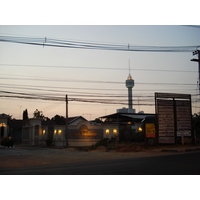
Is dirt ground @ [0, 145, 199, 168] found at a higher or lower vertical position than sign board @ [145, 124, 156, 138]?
lower

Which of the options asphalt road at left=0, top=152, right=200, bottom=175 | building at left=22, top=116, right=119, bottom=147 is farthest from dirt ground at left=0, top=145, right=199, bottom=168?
building at left=22, top=116, right=119, bottom=147

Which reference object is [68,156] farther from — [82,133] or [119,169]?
[82,133]

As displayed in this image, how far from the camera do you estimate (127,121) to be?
208 feet

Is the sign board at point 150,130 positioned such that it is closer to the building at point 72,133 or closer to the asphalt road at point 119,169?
the building at point 72,133

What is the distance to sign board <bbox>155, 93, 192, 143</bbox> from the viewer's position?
93.9ft

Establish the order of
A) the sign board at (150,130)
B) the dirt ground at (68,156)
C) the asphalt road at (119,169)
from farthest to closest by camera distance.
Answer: the sign board at (150,130) < the dirt ground at (68,156) < the asphalt road at (119,169)

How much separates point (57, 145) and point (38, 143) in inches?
266

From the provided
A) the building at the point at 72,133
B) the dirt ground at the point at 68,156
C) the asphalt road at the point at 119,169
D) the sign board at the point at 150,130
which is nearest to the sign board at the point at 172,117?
the sign board at the point at 150,130

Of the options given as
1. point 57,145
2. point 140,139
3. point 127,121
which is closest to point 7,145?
point 57,145

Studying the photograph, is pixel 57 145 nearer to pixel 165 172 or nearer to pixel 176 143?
pixel 176 143

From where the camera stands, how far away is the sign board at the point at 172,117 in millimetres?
28625

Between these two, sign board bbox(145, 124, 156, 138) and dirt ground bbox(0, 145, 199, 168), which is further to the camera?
sign board bbox(145, 124, 156, 138)

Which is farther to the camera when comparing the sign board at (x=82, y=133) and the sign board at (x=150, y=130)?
the sign board at (x=82, y=133)

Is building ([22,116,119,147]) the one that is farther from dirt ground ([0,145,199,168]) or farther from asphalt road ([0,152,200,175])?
asphalt road ([0,152,200,175])
